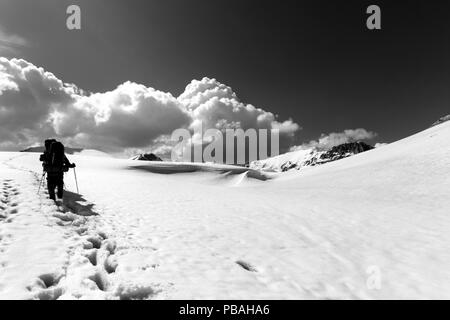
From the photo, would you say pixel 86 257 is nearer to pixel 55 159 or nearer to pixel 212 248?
pixel 212 248

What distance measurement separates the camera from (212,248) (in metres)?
9.47

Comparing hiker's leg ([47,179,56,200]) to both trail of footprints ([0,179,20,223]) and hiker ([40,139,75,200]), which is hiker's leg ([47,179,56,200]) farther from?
trail of footprints ([0,179,20,223])

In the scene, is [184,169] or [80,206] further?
[184,169]

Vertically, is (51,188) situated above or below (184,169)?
below

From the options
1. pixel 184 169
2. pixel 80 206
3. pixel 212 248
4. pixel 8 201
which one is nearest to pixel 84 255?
pixel 212 248

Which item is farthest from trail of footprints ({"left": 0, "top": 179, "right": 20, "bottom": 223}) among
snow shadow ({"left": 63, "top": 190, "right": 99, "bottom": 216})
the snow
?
snow shadow ({"left": 63, "top": 190, "right": 99, "bottom": 216})

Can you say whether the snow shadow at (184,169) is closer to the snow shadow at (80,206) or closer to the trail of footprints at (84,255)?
the snow shadow at (80,206)

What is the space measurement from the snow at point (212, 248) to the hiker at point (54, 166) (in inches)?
26.2

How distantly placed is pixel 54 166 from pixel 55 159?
1.38ft

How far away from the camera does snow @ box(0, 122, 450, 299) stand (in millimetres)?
6527

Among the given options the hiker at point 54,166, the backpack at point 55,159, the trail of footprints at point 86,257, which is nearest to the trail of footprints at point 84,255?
the trail of footprints at point 86,257

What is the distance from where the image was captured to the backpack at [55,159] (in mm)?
13870
